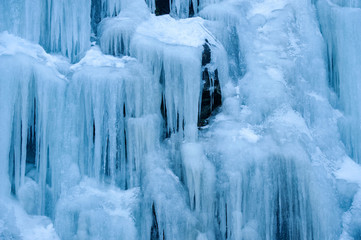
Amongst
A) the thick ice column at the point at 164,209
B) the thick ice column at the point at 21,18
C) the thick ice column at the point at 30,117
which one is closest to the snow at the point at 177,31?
the thick ice column at the point at 21,18

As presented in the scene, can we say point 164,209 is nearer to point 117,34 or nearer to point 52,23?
point 117,34

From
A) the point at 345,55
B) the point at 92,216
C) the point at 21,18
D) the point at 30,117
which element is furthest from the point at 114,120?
the point at 345,55

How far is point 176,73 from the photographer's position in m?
7.16

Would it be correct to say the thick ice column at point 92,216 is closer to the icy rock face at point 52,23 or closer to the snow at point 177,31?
the icy rock face at point 52,23

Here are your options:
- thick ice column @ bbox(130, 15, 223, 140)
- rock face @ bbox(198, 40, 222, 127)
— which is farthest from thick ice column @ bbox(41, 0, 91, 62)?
rock face @ bbox(198, 40, 222, 127)

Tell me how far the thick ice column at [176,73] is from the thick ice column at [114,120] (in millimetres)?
306

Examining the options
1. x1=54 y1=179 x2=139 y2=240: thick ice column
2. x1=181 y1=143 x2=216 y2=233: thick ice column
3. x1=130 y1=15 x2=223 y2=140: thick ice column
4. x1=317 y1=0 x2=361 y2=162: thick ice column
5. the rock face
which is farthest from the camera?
x1=317 y1=0 x2=361 y2=162: thick ice column

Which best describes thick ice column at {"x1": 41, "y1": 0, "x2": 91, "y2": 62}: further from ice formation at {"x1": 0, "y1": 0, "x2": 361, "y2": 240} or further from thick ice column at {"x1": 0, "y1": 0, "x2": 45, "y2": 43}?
thick ice column at {"x1": 0, "y1": 0, "x2": 45, "y2": 43}

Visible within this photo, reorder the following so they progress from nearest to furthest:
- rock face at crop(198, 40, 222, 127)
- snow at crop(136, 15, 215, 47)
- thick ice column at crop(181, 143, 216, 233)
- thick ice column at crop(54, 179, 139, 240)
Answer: thick ice column at crop(54, 179, 139, 240) < thick ice column at crop(181, 143, 216, 233) < rock face at crop(198, 40, 222, 127) < snow at crop(136, 15, 215, 47)

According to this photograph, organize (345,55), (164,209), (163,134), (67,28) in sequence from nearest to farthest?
(164,209) < (163,134) < (67,28) < (345,55)

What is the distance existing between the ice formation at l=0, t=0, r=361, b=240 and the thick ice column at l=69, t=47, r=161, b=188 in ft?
0.06

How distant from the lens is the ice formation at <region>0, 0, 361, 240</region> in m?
6.27

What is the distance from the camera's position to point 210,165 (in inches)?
264

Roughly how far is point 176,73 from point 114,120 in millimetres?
1520
